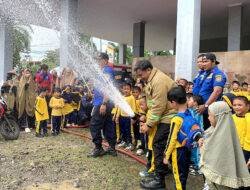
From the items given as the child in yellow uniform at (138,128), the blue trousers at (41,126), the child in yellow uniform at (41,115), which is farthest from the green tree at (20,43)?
the child in yellow uniform at (138,128)

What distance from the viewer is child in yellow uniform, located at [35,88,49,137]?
31.4 ft

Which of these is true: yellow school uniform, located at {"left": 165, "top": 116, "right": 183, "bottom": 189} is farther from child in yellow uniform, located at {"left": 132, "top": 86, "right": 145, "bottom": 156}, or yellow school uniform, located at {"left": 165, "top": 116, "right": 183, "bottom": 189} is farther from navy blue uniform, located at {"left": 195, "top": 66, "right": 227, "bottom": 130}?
child in yellow uniform, located at {"left": 132, "top": 86, "right": 145, "bottom": 156}

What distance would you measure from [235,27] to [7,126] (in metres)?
9.62

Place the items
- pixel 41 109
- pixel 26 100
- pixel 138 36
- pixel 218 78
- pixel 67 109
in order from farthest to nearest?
pixel 138 36 < pixel 26 100 < pixel 67 109 < pixel 41 109 < pixel 218 78

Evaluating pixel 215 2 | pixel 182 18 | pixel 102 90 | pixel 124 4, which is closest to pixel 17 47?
pixel 124 4

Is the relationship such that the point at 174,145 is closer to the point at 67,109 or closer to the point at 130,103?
the point at 130,103

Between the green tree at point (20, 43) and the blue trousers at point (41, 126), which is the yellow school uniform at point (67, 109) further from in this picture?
the green tree at point (20, 43)

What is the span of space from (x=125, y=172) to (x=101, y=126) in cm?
110

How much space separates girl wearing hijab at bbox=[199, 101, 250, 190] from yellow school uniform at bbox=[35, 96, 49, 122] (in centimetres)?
651

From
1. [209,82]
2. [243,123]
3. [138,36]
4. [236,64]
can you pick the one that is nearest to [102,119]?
[209,82]

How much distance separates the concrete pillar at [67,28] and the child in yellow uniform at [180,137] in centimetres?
899

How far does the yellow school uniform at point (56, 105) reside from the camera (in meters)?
9.73

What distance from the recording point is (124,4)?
51.8 ft

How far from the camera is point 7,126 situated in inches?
360
